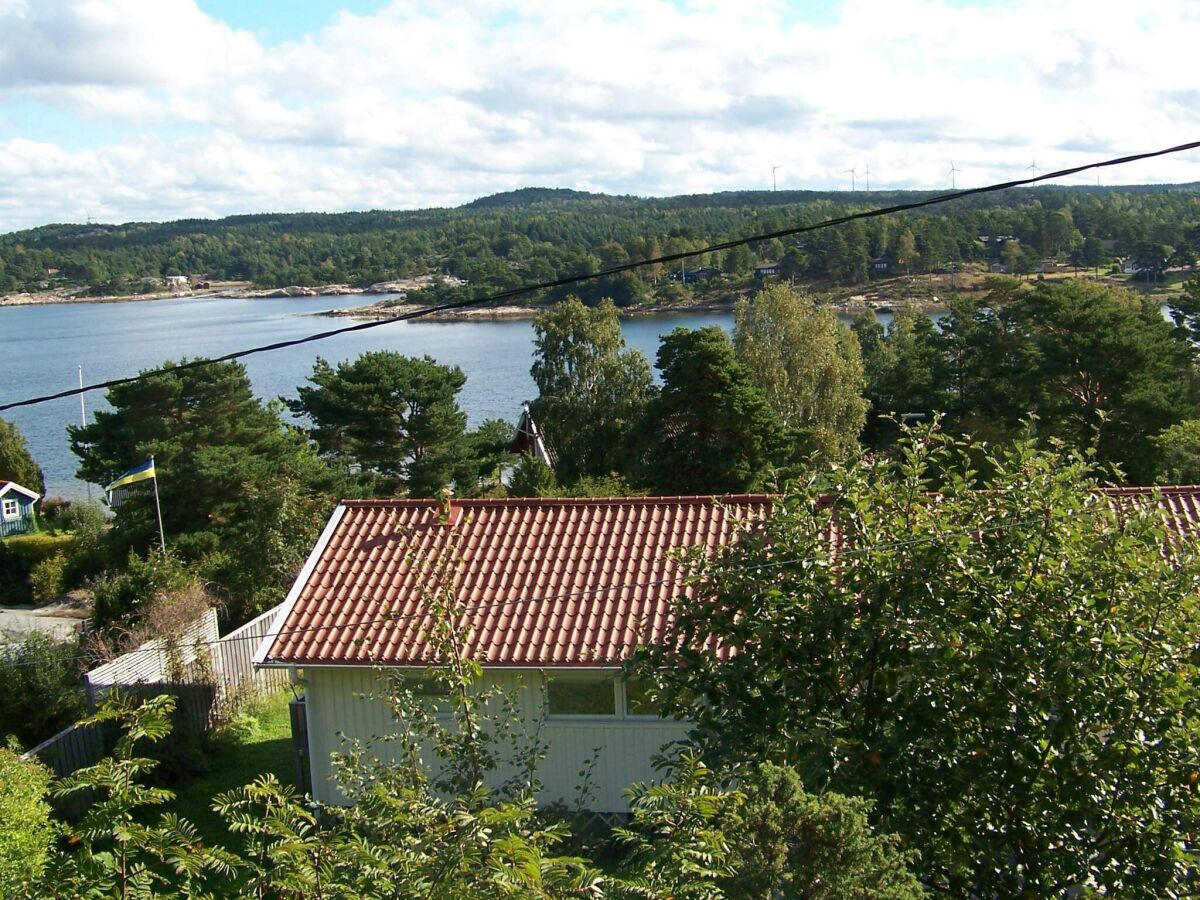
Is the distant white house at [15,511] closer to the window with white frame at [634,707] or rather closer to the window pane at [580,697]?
the window pane at [580,697]

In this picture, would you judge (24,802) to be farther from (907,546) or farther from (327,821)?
(907,546)

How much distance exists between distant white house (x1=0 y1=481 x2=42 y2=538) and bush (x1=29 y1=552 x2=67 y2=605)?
925 cm

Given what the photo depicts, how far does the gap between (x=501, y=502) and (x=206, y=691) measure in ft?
17.6

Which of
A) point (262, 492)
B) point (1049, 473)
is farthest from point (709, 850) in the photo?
point (262, 492)

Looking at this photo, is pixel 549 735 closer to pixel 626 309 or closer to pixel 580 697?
pixel 580 697

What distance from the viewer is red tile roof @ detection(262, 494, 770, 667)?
480 inches

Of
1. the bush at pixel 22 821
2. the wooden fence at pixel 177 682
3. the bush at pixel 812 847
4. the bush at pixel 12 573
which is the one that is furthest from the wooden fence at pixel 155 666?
the bush at pixel 12 573


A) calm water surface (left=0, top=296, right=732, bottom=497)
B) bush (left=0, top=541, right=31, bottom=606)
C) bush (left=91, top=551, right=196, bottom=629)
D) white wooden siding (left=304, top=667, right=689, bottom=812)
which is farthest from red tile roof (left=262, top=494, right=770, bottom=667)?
calm water surface (left=0, top=296, right=732, bottom=497)

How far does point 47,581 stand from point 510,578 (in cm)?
2554

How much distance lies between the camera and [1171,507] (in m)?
13.0

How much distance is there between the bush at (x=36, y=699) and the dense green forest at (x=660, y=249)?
9637 cm

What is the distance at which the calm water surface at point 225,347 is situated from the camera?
225 ft

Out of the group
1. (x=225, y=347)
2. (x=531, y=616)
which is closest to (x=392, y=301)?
(x=225, y=347)

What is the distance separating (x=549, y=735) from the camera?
12.3 metres
